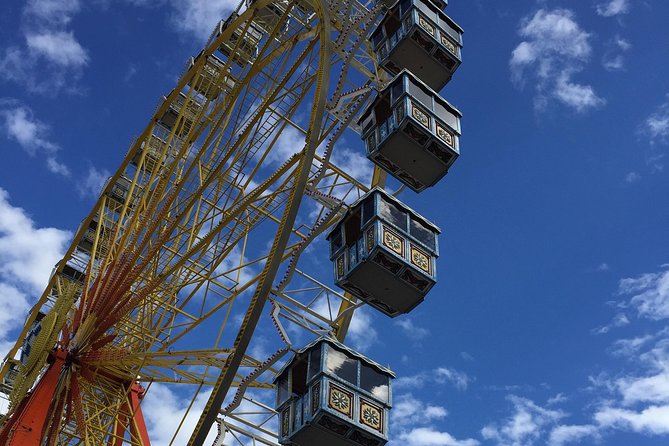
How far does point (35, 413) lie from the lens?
51.8 feet

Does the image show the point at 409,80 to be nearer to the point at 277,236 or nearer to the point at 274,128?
the point at 274,128

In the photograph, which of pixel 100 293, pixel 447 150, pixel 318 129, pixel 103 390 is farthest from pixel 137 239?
pixel 447 150

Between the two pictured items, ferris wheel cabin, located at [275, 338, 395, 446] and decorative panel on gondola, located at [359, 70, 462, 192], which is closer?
ferris wheel cabin, located at [275, 338, 395, 446]

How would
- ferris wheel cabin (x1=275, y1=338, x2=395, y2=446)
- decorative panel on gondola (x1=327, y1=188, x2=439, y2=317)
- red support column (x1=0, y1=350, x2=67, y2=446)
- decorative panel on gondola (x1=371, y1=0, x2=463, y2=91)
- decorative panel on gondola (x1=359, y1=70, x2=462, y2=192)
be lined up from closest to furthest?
1. ferris wheel cabin (x1=275, y1=338, x2=395, y2=446)
2. decorative panel on gondola (x1=327, y1=188, x2=439, y2=317)
3. decorative panel on gondola (x1=359, y1=70, x2=462, y2=192)
4. red support column (x1=0, y1=350, x2=67, y2=446)
5. decorative panel on gondola (x1=371, y1=0, x2=463, y2=91)

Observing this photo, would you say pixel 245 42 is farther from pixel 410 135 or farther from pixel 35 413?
pixel 35 413

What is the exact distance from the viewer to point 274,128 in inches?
631

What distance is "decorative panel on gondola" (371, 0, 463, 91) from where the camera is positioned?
630 inches

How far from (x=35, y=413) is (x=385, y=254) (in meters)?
7.74

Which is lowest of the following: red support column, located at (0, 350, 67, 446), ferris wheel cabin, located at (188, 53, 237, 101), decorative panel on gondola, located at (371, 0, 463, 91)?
red support column, located at (0, 350, 67, 446)

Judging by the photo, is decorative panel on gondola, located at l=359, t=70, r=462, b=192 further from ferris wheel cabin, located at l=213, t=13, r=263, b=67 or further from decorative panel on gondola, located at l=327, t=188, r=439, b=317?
ferris wheel cabin, located at l=213, t=13, r=263, b=67

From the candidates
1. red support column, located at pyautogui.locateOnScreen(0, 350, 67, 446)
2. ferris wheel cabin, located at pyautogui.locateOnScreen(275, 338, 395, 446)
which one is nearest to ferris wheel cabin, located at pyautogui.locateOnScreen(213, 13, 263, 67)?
red support column, located at pyautogui.locateOnScreen(0, 350, 67, 446)

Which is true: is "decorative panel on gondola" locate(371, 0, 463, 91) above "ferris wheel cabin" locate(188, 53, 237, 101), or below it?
below

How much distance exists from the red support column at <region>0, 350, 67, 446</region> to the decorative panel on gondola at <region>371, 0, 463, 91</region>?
29.3 ft

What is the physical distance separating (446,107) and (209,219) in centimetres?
520
